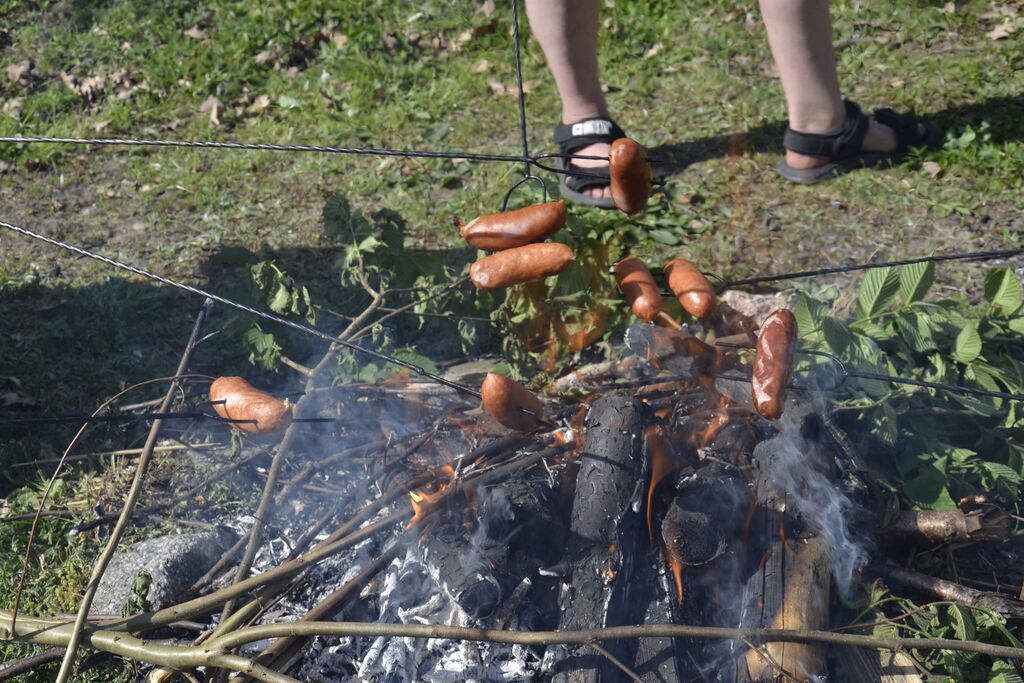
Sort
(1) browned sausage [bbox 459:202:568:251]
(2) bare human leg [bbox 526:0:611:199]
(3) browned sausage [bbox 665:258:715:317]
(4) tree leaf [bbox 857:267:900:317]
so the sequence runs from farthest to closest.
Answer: (2) bare human leg [bbox 526:0:611:199] < (4) tree leaf [bbox 857:267:900:317] < (3) browned sausage [bbox 665:258:715:317] < (1) browned sausage [bbox 459:202:568:251]

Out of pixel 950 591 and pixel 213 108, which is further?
pixel 213 108

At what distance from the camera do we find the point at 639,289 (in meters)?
2.48

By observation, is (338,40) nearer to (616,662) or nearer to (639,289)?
(639,289)

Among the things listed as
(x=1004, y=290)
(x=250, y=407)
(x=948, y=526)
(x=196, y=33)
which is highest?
(x=196, y=33)

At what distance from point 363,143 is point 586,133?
140 cm

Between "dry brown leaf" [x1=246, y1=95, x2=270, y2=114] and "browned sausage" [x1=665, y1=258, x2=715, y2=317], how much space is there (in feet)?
10.9

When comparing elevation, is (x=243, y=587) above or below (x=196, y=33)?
below

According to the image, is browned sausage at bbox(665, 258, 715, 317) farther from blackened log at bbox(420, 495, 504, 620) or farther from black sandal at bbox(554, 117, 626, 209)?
black sandal at bbox(554, 117, 626, 209)

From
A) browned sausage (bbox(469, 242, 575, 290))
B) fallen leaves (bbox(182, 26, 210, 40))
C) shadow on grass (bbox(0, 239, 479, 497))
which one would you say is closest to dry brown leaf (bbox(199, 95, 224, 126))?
fallen leaves (bbox(182, 26, 210, 40))

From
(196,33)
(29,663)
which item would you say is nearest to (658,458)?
(29,663)

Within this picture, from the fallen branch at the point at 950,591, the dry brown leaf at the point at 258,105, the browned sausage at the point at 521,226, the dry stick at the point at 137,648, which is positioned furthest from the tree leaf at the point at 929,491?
the dry brown leaf at the point at 258,105

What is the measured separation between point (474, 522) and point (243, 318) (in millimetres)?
1319

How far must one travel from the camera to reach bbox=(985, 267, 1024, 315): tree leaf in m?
2.63

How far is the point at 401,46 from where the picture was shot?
5266 mm
